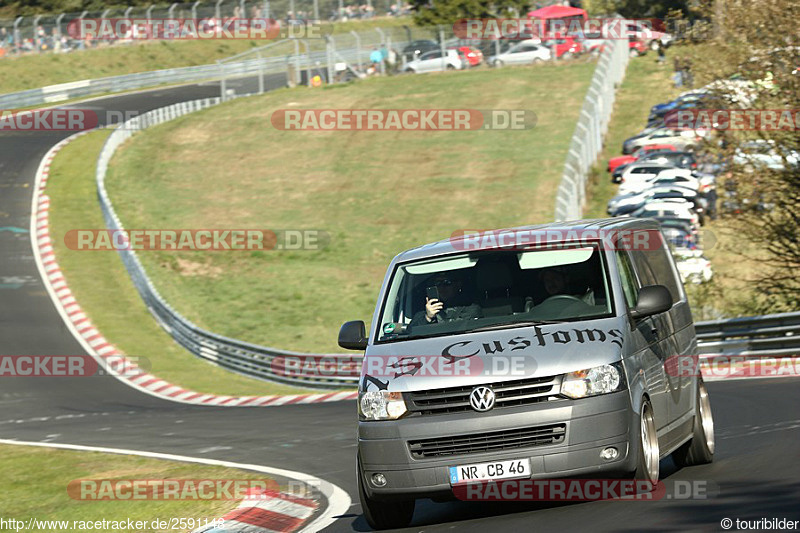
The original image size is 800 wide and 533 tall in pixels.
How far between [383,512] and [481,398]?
1228 mm

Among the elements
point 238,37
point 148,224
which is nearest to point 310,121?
point 148,224

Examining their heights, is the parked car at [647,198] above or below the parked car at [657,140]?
below

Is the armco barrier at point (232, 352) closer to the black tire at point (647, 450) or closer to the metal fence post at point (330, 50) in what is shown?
the black tire at point (647, 450)

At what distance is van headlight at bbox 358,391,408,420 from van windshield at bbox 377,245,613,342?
0.64 metres

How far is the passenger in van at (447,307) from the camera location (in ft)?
28.8

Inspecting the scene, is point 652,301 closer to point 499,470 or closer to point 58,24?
point 499,470

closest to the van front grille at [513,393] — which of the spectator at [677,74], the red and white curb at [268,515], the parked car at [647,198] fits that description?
the red and white curb at [268,515]

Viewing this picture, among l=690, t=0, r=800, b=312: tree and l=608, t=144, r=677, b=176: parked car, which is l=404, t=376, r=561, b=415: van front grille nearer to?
l=690, t=0, r=800, b=312: tree

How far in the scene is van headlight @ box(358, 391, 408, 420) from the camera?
8117mm

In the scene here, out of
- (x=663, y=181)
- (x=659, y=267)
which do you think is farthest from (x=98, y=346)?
(x=659, y=267)

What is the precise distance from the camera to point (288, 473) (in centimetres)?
1290

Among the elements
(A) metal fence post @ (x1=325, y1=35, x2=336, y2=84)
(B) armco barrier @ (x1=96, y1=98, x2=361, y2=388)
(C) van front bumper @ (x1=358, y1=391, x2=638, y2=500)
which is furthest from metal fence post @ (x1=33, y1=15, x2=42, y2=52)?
A: (C) van front bumper @ (x1=358, y1=391, x2=638, y2=500)

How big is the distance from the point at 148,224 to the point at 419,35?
26.8m

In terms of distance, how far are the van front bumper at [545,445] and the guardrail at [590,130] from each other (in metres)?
24.9
